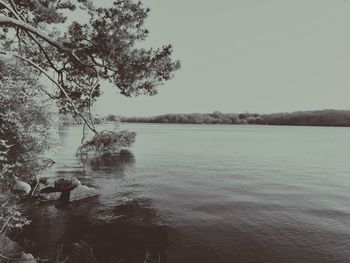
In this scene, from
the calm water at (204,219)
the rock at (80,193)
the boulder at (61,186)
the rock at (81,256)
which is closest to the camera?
the rock at (81,256)

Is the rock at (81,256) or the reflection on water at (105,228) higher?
the rock at (81,256)

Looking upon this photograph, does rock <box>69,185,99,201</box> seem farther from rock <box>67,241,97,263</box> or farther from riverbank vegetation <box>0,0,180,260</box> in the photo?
rock <box>67,241,97,263</box>

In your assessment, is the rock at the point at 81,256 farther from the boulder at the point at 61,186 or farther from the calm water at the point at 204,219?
the boulder at the point at 61,186

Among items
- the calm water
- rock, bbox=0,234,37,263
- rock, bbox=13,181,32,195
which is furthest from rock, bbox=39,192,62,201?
rock, bbox=0,234,37,263

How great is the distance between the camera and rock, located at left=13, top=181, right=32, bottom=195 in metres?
21.1

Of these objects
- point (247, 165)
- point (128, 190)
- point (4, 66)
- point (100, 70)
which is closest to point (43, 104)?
point (4, 66)

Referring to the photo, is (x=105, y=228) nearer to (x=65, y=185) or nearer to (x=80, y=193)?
(x=80, y=193)

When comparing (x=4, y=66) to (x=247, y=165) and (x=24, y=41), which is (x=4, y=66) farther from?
(x=247, y=165)

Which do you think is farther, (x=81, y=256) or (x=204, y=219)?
(x=204, y=219)

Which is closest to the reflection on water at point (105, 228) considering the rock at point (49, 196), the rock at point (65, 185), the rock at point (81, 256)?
the rock at point (49, 196)

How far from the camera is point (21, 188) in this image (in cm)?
2159

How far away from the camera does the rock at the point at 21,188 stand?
69.3ft

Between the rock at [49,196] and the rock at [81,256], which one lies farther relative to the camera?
the rock at [49,196]

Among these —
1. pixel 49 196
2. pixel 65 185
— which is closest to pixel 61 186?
pixel 65 185
